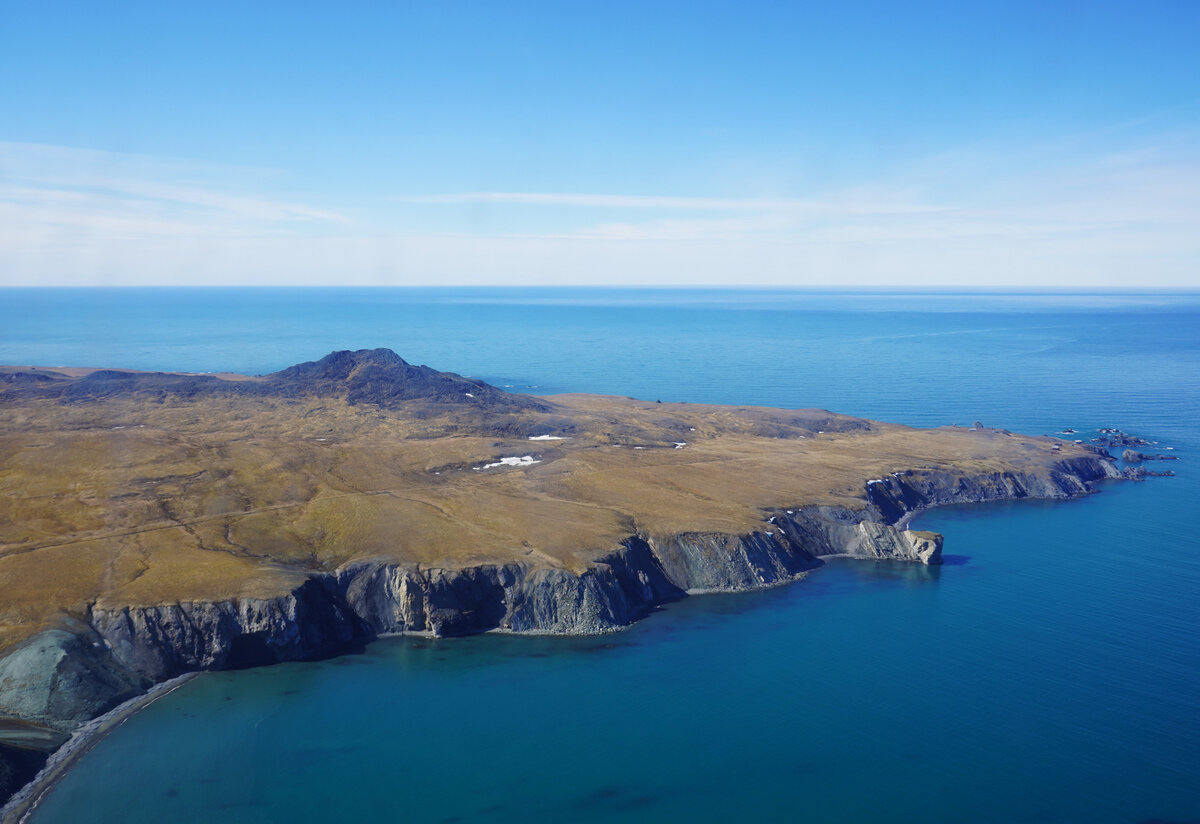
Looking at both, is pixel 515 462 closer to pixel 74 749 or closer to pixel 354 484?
pixel 354 484

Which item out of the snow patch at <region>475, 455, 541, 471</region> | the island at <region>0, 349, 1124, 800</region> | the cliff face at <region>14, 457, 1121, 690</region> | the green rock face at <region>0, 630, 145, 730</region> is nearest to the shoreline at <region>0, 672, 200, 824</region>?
the island at <region>0, 349, 1124, 800</region>

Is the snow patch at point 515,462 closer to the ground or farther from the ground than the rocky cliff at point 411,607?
farther from the ground

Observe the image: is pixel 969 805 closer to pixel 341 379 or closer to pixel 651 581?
pixel 651 581

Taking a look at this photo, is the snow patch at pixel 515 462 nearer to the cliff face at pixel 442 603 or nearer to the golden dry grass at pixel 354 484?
the golden dry grass at pixel 354 484

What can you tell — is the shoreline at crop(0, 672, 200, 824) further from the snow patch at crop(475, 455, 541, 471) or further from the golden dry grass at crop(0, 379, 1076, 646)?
the snow patch at crop(475, 455, 541, 471)

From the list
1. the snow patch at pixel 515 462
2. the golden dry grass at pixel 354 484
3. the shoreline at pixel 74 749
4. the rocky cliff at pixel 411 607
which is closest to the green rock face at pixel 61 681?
the rocky cliff at pixel 411 607
